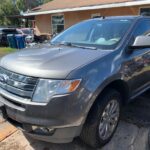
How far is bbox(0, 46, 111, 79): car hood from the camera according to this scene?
2850 mm

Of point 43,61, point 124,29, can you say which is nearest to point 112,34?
point 124,29

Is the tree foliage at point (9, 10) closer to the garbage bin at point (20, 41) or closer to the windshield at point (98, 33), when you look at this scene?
the garbage bin at point (20, 41)

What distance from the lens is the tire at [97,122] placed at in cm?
307

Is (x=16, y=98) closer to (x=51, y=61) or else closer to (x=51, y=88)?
(x=51, y=88)

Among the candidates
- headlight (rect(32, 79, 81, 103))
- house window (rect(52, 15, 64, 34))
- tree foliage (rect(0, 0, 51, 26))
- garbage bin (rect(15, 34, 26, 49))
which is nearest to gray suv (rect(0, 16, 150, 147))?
headlight (rect(32, 79, 81, 103))

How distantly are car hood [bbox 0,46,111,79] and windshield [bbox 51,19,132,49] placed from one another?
38 cm

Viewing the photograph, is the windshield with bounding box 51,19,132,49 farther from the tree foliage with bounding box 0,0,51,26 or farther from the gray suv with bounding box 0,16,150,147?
the tree foliage with bounding box 0,0,51,26

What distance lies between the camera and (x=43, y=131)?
115 inches

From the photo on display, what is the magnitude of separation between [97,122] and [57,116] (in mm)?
624

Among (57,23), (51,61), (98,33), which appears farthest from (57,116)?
(57,23)

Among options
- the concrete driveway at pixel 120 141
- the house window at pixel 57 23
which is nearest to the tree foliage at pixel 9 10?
the house window at pixel 57 23

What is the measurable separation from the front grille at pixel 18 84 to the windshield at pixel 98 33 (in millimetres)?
1262

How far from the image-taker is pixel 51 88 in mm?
2766

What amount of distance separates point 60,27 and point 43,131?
16366mm
